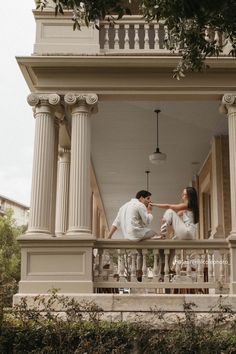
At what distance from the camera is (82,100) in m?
10.4

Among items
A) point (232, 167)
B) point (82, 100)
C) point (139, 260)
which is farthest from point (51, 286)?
point (232, 167)

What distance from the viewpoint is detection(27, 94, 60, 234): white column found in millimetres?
9938

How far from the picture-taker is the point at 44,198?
10023 millimetres

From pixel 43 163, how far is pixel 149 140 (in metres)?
5.40

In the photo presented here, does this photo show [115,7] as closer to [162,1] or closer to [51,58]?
[162,1]

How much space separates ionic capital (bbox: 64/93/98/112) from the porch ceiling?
174cm

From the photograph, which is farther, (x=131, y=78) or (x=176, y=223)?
(x=131, y=78)

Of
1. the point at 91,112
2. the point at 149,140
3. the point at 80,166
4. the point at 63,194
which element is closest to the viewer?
the point at 80,166

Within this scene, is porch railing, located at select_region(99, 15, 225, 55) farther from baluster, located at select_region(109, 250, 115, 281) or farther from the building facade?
baluster, located at select_region(109, 250, 115, 281)

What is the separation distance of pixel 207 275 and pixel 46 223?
3.29 metres

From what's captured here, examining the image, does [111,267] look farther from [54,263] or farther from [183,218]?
[183,218]

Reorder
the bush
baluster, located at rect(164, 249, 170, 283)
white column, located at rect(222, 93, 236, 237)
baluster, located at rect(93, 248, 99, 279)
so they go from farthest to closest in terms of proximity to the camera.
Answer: white column, located at rect(222, 93, 236, 237)
baluster, located at rect(93, 248, 99, 279)
baluster, located at rect(164, 249, 170, 283)
the bush

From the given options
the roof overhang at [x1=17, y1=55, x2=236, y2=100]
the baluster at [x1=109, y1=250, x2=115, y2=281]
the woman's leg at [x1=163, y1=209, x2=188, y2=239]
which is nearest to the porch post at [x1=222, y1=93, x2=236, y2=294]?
the roof overhang at [x1=17, y1=55, x2=236, y2=100]

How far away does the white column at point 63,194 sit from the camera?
13.5 meters
